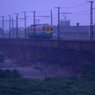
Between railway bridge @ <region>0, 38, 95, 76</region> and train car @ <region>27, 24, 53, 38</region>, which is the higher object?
train car @ <region>27, 24, 53, 38</region>

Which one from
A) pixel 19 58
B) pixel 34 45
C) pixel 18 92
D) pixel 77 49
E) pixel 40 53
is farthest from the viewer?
pixel 19 58

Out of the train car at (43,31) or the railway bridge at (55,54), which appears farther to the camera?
the train car at (43,31)

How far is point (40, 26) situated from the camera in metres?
52.9

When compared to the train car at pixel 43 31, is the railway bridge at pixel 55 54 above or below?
below

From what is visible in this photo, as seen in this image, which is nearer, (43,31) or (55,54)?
(55,54)

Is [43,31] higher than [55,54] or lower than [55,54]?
higher

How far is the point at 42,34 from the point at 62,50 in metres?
12.6

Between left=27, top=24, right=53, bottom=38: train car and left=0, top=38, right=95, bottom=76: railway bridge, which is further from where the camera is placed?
left=27, top=24, right=53, bottom=38: train car

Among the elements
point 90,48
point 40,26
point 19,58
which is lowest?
point 19,58

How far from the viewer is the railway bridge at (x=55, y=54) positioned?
3553 centimetres

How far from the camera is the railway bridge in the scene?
35.5m

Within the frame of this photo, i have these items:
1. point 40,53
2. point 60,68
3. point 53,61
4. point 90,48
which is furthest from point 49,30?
point 90,48

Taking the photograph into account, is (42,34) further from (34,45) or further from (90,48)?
(90,48)

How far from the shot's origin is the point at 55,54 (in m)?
43.1
